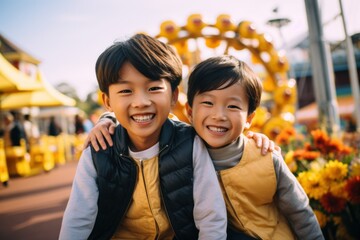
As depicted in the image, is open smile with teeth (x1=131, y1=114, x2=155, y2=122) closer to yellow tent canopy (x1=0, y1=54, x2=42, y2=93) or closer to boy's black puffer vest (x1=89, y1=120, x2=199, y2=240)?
boy's black puffer vest (x1=89, y1=120, x2=199, y2=240)

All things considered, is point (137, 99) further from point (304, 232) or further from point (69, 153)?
point (69, 153)

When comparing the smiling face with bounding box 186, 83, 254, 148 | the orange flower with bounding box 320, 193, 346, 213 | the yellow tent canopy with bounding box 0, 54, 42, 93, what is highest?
the yellow tent canopy with bounding box 0, 54, 42, 93

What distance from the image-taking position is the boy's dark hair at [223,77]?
1530 millimetres

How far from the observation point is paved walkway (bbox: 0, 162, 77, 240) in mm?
3102

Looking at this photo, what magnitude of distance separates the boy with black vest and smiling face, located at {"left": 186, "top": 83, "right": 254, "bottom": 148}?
0.08 meters

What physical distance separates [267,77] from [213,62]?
17.1 feet

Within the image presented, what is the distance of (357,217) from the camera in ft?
6.21

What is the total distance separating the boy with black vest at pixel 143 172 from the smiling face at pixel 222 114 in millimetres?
84

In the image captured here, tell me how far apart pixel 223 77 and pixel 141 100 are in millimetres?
421

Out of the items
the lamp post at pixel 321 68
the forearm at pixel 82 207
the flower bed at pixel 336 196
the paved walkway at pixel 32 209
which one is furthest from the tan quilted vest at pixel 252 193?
the lamp post at pixel 321 68

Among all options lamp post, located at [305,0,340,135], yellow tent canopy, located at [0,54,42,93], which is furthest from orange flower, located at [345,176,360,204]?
yellow tent canopy, located at [0,54,42,93]

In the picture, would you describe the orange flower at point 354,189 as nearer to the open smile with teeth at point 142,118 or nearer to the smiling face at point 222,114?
the smiling face at point 222,114

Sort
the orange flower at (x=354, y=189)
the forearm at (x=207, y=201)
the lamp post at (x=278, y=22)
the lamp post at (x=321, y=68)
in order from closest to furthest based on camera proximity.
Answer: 1. the forearm at (x=207, y=201)
2. the orange flower at (x=354, y=189)
3. the lamp post at (x=321, y=68)
4. the lamp post at (x=278, y=22)

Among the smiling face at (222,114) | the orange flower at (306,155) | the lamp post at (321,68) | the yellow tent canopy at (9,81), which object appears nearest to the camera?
the smiling face at (222,114)
